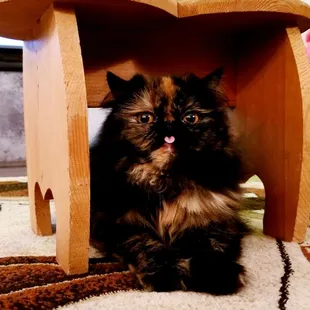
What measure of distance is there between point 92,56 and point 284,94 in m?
0.56

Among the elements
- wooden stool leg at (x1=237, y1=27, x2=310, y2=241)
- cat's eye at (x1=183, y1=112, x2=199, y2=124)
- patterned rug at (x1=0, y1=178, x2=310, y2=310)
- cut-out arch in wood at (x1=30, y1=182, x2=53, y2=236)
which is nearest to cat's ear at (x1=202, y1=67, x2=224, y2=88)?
cat's eye at (x1=183, y1=112, x2=199, y2=124)

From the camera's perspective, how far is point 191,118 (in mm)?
976

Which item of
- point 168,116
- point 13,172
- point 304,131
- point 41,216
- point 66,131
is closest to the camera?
point 66,131

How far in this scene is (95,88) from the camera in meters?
1.26

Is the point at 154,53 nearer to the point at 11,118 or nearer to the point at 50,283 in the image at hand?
the point at 50,283

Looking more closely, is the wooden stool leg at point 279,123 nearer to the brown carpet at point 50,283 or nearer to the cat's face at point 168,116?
the cat's face at point 168,116

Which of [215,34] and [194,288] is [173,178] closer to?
[194,288]

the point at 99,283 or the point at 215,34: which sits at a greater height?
the point at 215,34

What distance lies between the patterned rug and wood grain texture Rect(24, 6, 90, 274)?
62mm

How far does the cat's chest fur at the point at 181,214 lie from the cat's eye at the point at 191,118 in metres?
0.15

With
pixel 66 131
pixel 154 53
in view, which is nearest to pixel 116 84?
→ pixel 66 131

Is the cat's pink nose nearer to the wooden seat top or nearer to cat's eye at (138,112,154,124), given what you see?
cat's eye at (138,112,154,124)

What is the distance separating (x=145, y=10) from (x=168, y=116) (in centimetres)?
25

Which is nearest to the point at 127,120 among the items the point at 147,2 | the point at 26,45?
the point at 147,2
